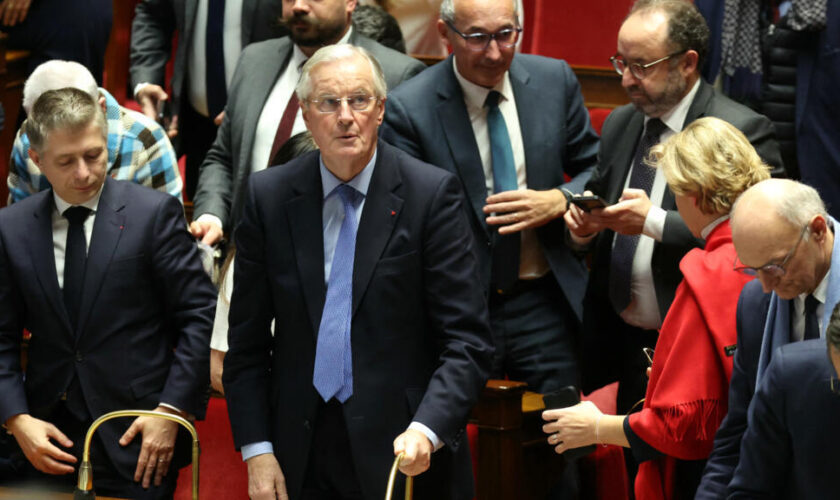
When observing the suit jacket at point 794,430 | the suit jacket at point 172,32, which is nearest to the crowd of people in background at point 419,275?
the suit jacket at point 794,430

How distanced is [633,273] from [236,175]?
1.09 m

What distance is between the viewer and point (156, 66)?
153 inches

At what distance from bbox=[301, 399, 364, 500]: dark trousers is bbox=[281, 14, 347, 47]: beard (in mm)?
1296

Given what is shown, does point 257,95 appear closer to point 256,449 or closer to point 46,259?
point 46,259

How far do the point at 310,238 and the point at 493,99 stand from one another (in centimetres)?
91

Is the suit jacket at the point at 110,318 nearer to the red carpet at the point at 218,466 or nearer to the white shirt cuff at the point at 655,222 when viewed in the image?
the red carpet at the point at 218,466

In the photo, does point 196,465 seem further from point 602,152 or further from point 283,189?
point 602,152

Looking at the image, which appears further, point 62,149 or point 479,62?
point 479,62

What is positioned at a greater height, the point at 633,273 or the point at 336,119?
the point at 336,119

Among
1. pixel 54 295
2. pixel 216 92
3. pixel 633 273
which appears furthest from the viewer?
pixel 216 92

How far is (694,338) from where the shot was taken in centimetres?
222

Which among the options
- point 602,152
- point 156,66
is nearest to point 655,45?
point 602,152

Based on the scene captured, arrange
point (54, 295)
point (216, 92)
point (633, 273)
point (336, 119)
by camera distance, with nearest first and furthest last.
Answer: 1. point (336, 119)
2. point (54, 295)
3. point (633, 273)
4. point (216, 92)

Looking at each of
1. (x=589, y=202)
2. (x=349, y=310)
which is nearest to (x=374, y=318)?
(x=349, y=310)
